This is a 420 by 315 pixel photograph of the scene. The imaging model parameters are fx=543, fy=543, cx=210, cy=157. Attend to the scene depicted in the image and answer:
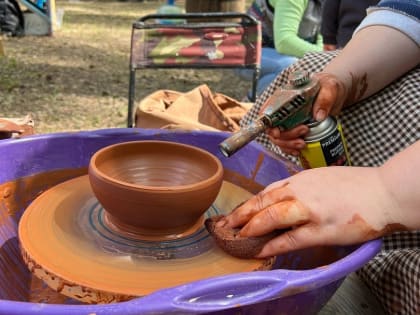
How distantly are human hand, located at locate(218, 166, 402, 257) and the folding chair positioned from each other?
5.03ft

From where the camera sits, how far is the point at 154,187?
0.87 metres

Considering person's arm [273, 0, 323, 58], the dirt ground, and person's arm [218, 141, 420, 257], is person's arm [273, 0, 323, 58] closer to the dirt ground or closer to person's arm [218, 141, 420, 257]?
the dirt ground

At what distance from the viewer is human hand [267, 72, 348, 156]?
3.42 ft

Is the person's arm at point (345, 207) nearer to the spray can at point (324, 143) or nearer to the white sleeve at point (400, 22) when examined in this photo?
Result: the spray can at point (324, 143)

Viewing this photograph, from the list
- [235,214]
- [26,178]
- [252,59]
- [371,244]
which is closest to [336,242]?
[371,244]

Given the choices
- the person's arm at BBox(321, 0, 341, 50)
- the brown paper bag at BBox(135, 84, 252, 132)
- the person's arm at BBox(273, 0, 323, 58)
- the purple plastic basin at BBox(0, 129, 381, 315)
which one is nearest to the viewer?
the purple plastic basin at BBox(0, 129, 381, 315)

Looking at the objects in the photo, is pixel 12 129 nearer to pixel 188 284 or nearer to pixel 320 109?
pixel 320 109

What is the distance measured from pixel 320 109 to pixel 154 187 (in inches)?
14.9

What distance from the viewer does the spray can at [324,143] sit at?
1.03 m

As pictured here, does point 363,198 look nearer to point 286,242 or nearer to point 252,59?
point 286,242

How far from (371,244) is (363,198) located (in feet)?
0.22

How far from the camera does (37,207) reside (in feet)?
3.23

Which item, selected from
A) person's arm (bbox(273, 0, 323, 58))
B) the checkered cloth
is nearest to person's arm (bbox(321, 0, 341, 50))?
person's arm (bbox(273, 0, 323, 58))

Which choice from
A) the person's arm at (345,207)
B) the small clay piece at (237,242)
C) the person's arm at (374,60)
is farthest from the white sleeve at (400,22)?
the small clay piece at (237,242)
